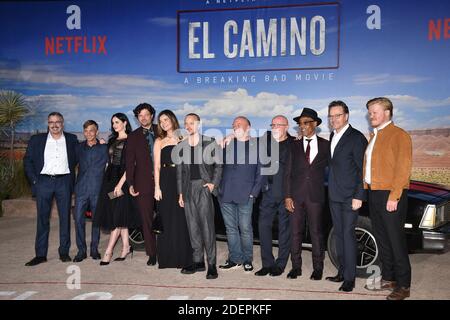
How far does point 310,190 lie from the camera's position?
193 inches

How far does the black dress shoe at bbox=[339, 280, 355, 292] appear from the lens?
4594 millimetres

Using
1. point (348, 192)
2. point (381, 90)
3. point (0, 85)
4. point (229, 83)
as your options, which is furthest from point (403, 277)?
point (0, 85)

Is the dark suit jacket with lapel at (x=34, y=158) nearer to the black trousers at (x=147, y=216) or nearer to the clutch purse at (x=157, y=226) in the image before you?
the black trousers at (x=147, y=216)

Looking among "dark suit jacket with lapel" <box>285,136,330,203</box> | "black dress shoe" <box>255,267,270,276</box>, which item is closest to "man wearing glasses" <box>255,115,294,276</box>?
"black dress shoe" <box>255,267,270,276</box>

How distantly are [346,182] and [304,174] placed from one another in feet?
1.59

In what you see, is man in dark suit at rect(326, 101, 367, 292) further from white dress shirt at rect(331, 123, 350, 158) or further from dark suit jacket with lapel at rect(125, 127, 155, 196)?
dark suit jacket with lapel at rect(125, 127, 155, 196)

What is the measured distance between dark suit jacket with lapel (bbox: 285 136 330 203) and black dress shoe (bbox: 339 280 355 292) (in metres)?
0.82

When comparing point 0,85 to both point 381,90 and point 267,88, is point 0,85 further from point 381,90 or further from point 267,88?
point 381,90

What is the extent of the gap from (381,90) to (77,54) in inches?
232

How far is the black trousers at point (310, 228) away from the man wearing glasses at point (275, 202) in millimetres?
124

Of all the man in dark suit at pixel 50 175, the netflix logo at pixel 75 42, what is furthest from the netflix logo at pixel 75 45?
the man in dark suit at pixel 50 175

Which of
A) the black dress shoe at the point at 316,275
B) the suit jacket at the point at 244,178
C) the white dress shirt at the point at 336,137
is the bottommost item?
the black dress shoe at the point at 316,275

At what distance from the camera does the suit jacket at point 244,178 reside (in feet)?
16.8

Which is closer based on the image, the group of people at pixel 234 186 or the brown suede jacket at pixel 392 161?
the brown suede jacket at pixel 392 161
